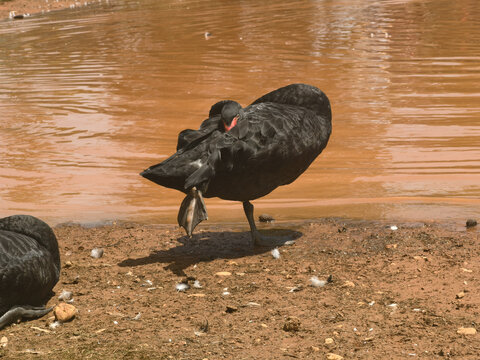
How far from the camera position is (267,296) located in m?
5.12

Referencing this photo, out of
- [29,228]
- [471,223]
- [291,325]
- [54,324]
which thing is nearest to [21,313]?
[54,324]

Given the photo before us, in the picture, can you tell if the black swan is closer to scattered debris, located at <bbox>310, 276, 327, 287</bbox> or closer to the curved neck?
the curved neck

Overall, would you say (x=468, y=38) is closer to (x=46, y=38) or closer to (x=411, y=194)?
(x=411, y=194)

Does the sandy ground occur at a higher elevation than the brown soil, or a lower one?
higher

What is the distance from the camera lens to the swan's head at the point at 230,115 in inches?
223

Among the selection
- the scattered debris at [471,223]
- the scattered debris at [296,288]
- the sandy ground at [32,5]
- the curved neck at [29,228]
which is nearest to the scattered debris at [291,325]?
the scattered debris at [296,288]

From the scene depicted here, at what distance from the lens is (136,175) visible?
8469 millimetres

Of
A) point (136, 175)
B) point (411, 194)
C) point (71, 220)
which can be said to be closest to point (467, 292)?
point (411, 194)

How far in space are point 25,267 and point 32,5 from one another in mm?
22282

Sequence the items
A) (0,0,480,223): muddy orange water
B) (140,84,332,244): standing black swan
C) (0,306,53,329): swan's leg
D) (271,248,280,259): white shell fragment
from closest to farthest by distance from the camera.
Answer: (0,306,53,329): swan's leg
(140,84,332,244): standing black swan
(271,248,280,259): white shell fragment
(0,0,480,223): muddy orange water

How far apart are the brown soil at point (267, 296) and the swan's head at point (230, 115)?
1.11 meters

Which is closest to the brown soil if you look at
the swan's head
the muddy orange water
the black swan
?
the black swan

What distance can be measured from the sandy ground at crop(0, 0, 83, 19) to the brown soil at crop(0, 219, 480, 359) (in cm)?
1949

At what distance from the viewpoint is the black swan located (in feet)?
15.4
